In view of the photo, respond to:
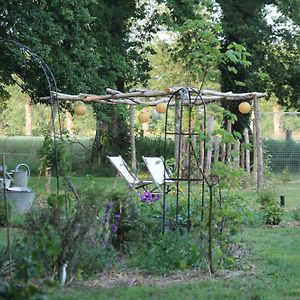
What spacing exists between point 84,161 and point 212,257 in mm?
13935

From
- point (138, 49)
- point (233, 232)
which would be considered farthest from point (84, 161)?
point (233, 232)

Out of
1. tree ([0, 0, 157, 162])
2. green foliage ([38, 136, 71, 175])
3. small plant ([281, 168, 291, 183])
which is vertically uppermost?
tree ([0, 0, 157, 162])

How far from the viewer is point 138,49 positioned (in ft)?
65.9

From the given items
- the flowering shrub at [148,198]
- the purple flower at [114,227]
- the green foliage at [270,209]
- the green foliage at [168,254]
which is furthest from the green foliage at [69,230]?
the green foliage at [270,209]

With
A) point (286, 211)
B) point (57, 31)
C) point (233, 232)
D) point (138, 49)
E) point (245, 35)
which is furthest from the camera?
point (138, 49)

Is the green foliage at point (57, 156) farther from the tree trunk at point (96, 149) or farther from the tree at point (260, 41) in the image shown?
the tree at point (260, 41)

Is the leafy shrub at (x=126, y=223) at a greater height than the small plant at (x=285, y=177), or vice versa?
the small plant at (x=285, y=177)

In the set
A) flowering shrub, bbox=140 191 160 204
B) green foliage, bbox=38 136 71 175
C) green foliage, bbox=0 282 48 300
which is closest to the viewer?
green foliage, bbox=0 282 48 300

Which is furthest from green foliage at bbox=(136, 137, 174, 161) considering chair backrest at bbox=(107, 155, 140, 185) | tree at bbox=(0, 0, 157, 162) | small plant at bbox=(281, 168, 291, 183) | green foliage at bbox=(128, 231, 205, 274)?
green foliage at bbox=(128, 231, 205, 274)

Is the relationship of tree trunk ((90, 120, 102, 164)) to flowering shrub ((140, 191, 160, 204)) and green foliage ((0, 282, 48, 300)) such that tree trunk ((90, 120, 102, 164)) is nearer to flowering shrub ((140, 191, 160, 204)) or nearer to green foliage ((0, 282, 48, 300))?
flowering shrub ((140, 191, 160, 204))

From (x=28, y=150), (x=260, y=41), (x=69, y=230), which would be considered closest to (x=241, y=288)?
(x=69, y=230)

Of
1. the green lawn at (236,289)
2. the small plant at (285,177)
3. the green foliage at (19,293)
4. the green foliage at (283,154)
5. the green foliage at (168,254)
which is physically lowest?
the green lawn at (236,289)

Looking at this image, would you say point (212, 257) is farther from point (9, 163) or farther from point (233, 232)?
point (9, 163)

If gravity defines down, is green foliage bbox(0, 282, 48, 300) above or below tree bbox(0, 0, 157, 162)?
below
